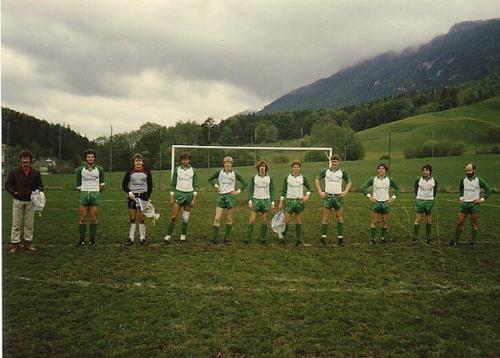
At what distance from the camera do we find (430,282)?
6109 mm

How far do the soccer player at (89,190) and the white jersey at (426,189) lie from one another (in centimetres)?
722

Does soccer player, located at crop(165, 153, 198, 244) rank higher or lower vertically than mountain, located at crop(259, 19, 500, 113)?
lower

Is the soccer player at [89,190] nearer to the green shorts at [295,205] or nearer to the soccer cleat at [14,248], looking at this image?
the soccer cleat at [14,248]

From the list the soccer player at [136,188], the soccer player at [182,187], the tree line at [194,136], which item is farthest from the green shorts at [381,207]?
the tree line at [194,136]

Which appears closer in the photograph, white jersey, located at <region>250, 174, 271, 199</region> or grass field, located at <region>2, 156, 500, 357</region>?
grass field, located at <region>2, 156, 500, 357</region>

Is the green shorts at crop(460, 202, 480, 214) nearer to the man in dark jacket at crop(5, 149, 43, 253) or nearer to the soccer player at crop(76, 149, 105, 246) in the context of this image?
the soccer player at crop(76, 149, 105, 246)

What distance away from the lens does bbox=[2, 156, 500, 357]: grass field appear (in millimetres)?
3916

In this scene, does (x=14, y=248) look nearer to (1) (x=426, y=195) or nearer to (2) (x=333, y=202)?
(2) (x=333, y=202)

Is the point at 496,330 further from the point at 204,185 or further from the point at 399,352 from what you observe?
the point at 204,185

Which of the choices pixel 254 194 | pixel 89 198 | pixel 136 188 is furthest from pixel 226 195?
pixel 89 198

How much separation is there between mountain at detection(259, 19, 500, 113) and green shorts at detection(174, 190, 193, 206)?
6819 millimetres

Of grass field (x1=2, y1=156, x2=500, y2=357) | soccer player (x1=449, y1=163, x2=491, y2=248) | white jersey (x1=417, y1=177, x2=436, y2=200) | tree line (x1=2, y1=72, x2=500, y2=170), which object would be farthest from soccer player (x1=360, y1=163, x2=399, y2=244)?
tree line (x1=2, y1=72, x2=500, y2=170)

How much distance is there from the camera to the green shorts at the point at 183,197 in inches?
339

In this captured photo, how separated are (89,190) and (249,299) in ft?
15.3
